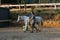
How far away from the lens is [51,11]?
3253 cm

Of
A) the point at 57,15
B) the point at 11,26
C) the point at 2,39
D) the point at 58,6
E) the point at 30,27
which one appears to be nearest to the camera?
the point at 2,39

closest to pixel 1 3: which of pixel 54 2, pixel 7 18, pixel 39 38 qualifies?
pixel 54 2

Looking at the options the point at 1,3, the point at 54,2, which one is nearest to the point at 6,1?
the point at 1,3

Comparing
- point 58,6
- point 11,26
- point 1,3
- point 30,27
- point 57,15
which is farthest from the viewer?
point 1,3

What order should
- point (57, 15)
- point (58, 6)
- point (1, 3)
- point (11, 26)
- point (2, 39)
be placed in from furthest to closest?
point (1, 3) < point (58, 6) < point (57, 15) < point (11, 26) < point (2, 39)

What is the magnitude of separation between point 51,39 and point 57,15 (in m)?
12.4

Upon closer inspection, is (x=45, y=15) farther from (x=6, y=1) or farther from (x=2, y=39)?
(x=2, y=39)

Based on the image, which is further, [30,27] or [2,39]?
[30,27]

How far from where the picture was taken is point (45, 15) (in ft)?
102

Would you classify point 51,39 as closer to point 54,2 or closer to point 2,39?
point 2,39

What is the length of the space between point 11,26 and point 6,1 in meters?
11.3

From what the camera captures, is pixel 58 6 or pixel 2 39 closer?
pixel 2 39

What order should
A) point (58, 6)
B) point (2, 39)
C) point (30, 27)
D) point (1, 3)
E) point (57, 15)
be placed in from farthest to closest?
point (1, 3), point (58, 6), point (57, 15), point (30, 27), point (2, 39)

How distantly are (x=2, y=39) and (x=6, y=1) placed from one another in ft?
67.6
